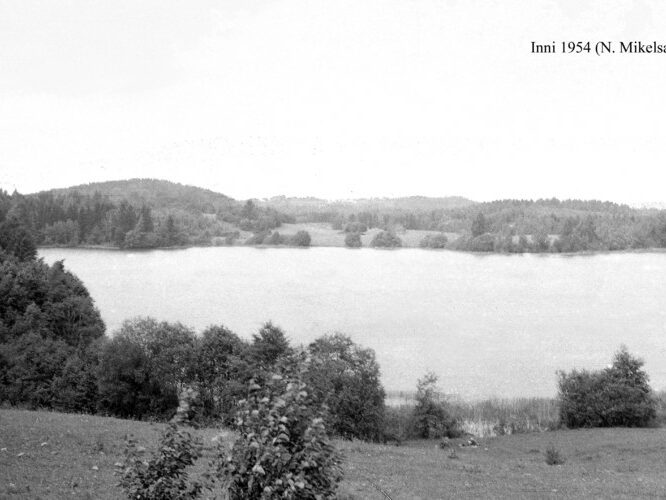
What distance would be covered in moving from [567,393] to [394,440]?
10405 millimetres

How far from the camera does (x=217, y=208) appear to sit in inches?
6038

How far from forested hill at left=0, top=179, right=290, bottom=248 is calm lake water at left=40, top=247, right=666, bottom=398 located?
333 cm

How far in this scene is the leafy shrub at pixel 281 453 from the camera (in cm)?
425

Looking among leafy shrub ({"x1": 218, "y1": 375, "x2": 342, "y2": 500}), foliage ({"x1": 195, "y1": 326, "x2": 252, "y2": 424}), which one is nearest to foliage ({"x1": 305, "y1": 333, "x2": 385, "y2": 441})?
foliage ({"x1": 195, "y1": 326, "x2": 252, "y2": 424})

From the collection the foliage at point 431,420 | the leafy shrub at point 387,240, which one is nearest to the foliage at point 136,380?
the foliage at point 431,420

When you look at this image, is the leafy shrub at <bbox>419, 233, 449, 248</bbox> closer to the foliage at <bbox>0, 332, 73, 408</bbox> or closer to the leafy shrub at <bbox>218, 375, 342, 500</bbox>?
the foliage at <bbox>0, 332, 73, 408</bbox>

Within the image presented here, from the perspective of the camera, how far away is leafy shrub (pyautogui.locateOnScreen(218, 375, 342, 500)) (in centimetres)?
425

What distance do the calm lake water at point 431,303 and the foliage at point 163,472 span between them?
39.6 m

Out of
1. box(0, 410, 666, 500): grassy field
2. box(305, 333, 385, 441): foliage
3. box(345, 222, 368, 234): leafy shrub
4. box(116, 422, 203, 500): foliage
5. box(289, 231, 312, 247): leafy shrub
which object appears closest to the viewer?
box(116, 422, 203, 500): foliage

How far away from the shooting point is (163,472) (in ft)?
16.8

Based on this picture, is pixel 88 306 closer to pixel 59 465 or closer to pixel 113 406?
pixel 113 406

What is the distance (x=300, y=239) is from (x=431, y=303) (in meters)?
69.5

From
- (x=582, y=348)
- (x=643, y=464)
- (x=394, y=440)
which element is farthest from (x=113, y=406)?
(x=582, y=348)

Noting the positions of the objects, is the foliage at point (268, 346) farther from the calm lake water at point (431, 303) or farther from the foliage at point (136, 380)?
the calm lake water at point (431, 303)
